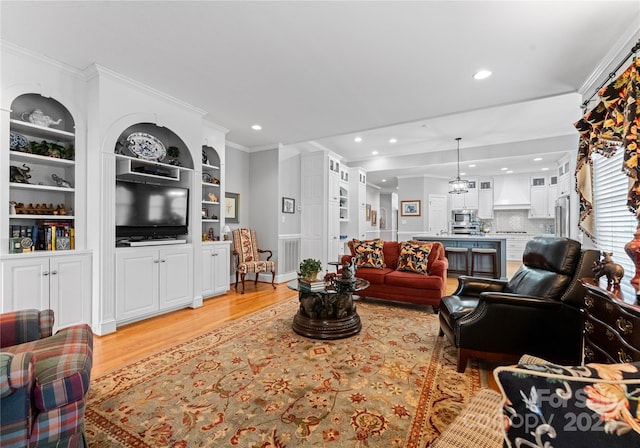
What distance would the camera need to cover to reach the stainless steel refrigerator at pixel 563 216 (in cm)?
621

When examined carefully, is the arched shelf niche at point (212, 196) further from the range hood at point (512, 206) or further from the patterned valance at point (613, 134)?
the range hood at point (512, 206)

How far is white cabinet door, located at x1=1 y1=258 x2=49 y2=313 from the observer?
2.56 metres

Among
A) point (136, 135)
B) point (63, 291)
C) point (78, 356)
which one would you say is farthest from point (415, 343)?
point (136, 135)

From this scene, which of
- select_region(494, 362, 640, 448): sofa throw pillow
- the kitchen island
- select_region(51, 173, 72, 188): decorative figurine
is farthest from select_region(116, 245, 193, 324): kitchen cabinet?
the kitchen island

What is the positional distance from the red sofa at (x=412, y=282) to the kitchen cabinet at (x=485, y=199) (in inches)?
240

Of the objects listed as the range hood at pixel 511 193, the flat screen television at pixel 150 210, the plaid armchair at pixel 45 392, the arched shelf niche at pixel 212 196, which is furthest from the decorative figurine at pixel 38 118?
the range hood at pixel 511 193

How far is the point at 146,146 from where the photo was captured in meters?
3.66

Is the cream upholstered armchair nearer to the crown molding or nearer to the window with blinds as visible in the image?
the crown molding

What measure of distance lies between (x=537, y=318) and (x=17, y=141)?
192 inches

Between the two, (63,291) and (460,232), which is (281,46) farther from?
(460,232)

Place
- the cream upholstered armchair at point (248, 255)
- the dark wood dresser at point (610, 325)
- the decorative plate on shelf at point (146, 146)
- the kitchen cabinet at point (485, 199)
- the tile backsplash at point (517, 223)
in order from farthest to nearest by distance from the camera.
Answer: the kitchen cabinet at point (485, 199)
the tile backsplash at point (517, 223)
the cream upholstered armchair at point (248, 255)
the decorative plate on shelf at point (146, 146)
the dark wood dresser at point (610, 325)

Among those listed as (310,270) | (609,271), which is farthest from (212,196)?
(609,271)

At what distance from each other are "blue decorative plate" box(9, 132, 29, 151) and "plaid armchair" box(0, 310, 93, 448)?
7.10 ft

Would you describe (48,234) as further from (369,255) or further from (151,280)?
(369,255)
